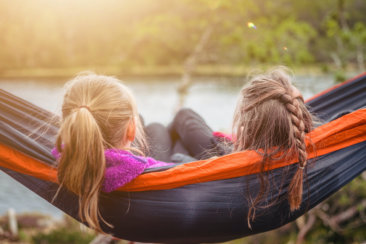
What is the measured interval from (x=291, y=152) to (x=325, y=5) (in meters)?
3.45

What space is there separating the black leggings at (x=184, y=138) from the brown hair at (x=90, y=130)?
0.37 m

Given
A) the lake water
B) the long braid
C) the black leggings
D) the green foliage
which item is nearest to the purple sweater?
the black leggings

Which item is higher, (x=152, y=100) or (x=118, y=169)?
(x=152, y=100)

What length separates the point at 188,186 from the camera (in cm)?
110

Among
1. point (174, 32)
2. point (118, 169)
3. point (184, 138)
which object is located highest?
point (174, 32)

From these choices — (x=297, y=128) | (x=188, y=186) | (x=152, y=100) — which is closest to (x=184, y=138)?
(x=188, y=186)

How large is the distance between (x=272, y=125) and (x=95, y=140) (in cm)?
54

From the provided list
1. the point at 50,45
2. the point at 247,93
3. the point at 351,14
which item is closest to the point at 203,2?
the point at 351,14

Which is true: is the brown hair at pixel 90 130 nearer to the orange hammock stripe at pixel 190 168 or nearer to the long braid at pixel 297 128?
the orange hammock stripe at pixel 190 168

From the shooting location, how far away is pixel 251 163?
3.52ft

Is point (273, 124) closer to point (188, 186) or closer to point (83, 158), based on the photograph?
point (188, 186)

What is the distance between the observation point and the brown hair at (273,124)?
3.48ft

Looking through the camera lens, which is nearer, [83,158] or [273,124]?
[83,158]

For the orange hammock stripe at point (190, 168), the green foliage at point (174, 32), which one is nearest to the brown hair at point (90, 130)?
the orange hammock stripe at point (190, 168)
